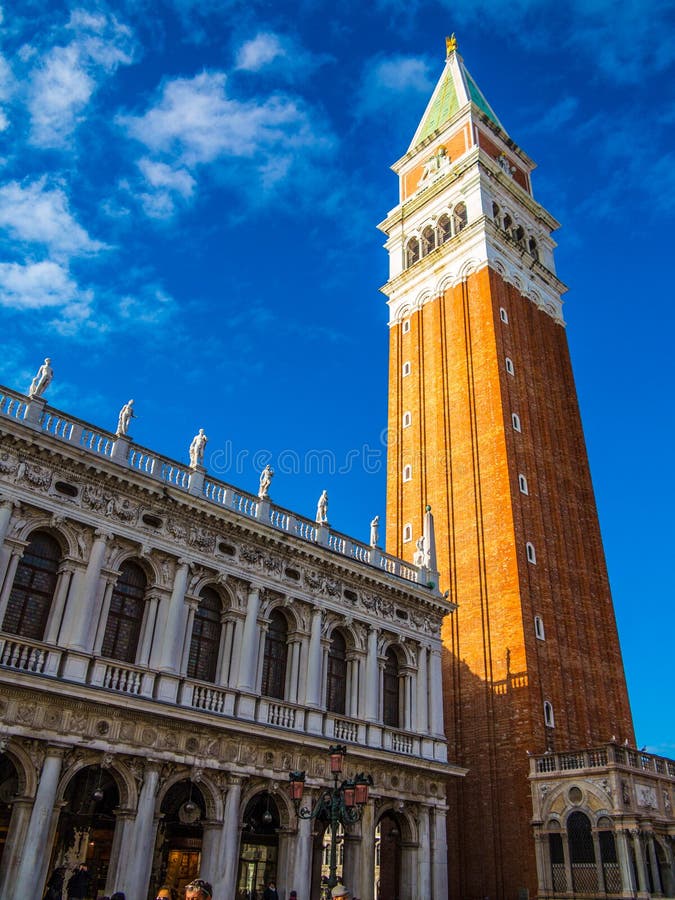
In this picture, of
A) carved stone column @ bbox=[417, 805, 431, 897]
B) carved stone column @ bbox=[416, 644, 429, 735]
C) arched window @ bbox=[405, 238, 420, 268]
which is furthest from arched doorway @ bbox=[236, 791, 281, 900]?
arched window @ bbox=[405, 238, 420, 268]

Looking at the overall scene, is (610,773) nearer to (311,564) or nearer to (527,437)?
(311,564)

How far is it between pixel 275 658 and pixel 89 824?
7150 mm

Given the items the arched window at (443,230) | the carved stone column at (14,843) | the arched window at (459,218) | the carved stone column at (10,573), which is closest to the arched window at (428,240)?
the arched window at (443,230)

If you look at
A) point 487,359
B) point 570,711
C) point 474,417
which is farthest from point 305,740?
point 487,359

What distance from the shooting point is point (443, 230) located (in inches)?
1895

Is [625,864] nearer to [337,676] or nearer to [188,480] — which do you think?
[337,676]

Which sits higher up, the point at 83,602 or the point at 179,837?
the point at 83,602

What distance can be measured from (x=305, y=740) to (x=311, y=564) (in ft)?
18.7

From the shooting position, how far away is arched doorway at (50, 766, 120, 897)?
19766mm

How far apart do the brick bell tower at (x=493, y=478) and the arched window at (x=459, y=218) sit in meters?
0.11

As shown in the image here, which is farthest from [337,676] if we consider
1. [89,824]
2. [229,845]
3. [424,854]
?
[89,824]

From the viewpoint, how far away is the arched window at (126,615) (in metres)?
21.5

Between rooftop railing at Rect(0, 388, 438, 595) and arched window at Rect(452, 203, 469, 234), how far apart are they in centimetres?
2425

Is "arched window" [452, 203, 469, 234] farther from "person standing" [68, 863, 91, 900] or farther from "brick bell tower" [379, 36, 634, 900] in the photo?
"person standing" [68, 863, 91, 900]
